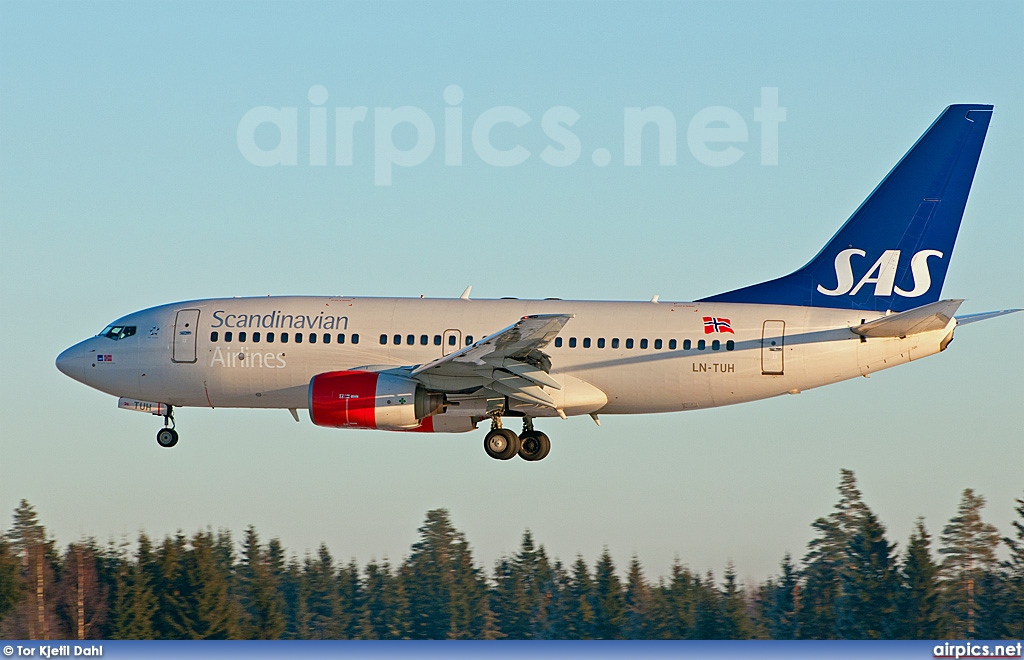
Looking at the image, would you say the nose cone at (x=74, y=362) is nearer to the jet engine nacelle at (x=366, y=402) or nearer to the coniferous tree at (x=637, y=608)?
the jet engine nacelle at (x=366, y=402)

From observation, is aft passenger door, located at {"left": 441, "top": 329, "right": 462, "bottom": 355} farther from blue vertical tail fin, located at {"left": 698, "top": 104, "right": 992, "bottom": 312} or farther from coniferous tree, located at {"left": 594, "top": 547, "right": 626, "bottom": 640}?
coniferous tree, located at {"left": 594, "top": 547, "right": 626, "bottom": 640}

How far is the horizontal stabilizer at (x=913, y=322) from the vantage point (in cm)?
4181

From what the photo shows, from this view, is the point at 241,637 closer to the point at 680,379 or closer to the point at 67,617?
the point at 67,617

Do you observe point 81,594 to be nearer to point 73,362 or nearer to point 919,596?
point 73,362

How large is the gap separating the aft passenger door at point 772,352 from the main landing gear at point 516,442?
707 cm

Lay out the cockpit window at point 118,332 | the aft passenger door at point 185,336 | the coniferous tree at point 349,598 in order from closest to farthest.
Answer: the aft passenger door at point 185,336
the cockpit window at point 118,332
the coniferous tree at point 349,598

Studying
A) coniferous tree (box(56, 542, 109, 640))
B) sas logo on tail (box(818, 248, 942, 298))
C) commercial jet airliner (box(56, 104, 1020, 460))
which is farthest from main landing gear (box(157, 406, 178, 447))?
coniferous tree (box(56, 542, 109, 640))

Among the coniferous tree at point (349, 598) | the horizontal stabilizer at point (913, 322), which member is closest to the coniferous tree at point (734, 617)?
the coniferous tree at point (349, 598)

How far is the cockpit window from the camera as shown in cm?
4828

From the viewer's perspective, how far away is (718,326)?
4494 centimetres

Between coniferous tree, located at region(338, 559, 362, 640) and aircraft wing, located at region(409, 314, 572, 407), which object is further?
coniferous tree, located at region(338, 559, 362, 640)

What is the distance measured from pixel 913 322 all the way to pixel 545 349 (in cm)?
1064

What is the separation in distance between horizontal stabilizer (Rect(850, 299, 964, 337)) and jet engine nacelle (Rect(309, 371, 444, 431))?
13.2m

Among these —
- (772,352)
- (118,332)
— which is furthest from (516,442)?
(118,332)
